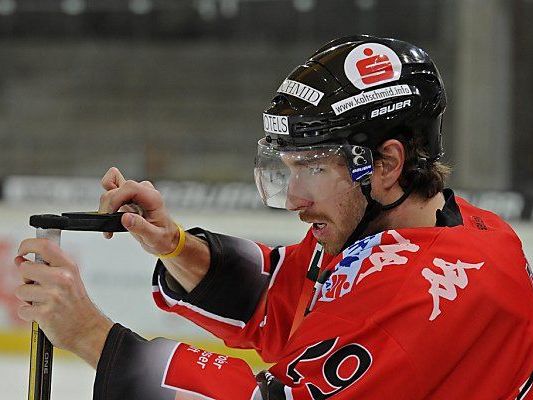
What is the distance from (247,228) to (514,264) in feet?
9.02

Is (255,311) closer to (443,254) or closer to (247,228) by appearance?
(443,254)

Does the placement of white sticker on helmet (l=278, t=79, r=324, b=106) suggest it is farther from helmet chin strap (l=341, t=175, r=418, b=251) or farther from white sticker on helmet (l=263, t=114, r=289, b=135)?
helmet chin strap (l=341, t=175, r=418, b=251)

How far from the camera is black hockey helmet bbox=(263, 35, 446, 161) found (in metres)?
1.33

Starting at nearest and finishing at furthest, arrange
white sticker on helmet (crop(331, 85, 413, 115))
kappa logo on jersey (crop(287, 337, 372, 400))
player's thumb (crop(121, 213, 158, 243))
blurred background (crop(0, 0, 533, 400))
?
kappa logo on jersey (crop(287, 337, 372, 400)) → white sticker on helmet (crop(331, 85, 413, 115)) → player's thumb (crop(121, 213, 158, 243)) → blurred background (crop(0, 0, 533, 400))

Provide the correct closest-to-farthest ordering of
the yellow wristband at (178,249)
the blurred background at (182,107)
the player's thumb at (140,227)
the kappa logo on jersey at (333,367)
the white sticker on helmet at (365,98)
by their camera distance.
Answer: the kappa logo on jersey at (333,367)
the white sticker on helmet at (365,98)
the player's thumb at (140,227)
the yellow wristband at (178,249)
the blurred background at (182,107)

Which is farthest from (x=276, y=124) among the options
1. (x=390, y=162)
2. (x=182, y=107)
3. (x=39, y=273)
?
(x=182, y=107)

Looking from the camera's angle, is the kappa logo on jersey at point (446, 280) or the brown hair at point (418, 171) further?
the brown hair at point (418, 171)

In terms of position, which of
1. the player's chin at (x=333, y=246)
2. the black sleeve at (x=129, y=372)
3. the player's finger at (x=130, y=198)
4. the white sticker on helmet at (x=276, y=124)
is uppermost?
the white sticker on helmet at (x=276, y=124)

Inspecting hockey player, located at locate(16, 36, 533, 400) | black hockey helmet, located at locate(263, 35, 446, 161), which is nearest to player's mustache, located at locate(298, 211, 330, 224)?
hockey player, located at locate(16, 36, 533, 400)

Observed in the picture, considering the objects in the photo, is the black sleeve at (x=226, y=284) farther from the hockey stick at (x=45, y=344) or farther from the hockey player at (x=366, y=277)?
the hockey stick at (x=45, y=344)

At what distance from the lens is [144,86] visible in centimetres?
545

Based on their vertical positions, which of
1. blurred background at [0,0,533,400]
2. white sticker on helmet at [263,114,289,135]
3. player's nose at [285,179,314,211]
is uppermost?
white sticker on helmet at [263,114,289,135]

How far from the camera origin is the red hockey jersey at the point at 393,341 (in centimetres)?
A: 122

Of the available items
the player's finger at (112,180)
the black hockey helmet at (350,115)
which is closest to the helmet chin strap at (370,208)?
the black hockey helmet at (350,115)
